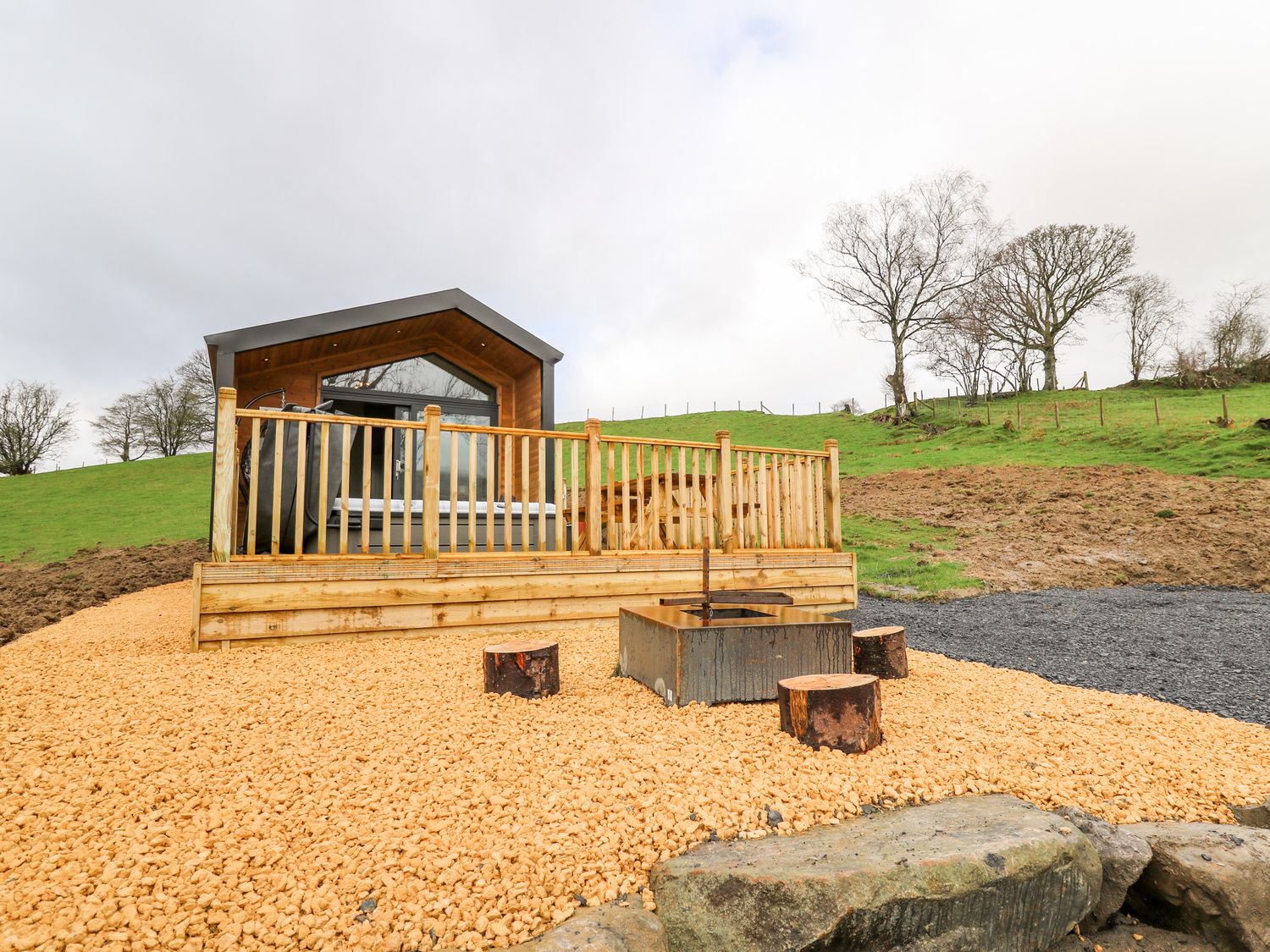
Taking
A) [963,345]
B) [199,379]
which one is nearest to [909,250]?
[963,345]

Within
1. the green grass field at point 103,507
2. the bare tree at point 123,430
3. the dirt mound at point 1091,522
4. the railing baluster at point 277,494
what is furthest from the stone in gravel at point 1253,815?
the bare tree at point 123,430

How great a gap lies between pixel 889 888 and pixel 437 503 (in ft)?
14.2

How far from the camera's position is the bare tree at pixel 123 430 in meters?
34.6

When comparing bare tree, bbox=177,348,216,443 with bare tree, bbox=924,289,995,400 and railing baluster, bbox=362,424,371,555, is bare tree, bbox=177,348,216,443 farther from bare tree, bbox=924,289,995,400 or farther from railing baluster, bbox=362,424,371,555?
bare tree, bbox=924,289,995,400

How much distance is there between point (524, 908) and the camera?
1.65 metres

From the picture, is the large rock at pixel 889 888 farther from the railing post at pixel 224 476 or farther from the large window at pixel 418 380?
the large window at pixel 418 380

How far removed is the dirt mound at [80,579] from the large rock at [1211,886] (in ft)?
28.8

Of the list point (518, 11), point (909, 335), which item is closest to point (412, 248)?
point (518, 11)

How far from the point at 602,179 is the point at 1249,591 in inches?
471

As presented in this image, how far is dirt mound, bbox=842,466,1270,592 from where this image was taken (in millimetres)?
9078

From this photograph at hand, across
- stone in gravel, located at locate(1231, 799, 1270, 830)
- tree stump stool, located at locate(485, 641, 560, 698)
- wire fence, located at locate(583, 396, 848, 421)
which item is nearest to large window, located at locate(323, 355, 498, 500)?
tree stump stool, located at locate(485, 641, 560, 698)

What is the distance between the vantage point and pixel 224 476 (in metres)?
4.65

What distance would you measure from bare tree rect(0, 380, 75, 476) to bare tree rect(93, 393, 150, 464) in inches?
50.7

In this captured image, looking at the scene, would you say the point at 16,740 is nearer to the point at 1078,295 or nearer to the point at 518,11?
the point at 518,11
